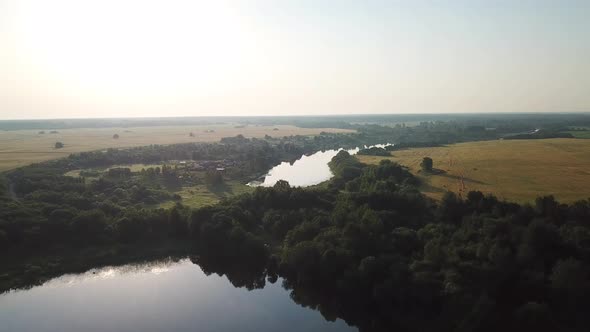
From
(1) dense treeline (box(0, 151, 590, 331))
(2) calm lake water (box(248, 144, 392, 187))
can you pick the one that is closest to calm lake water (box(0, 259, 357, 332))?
(1) dense treeline (box(0, 151, 590, 331))

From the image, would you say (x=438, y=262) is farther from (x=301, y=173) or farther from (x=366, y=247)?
(x=301, y=173)

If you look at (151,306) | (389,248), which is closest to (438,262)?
(389,248)

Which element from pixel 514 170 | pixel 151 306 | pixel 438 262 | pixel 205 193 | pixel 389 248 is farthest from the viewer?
pixel 514 170

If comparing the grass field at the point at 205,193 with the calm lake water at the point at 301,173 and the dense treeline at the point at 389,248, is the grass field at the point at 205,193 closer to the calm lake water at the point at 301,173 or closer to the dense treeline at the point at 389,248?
the calm lake water at the point at 301,173

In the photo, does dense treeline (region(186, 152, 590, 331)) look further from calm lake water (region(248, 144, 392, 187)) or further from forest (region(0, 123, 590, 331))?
calm lake water (region(248, 144, 392, 187))

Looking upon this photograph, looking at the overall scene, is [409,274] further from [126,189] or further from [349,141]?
[349,141]

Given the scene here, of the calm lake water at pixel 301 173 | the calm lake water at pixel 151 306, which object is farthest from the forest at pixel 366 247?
the calm lake water at pixel 301 173

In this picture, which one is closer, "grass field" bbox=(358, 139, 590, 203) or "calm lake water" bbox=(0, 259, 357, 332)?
"calm lake water" bbox=(0, 259, 357, 332)
